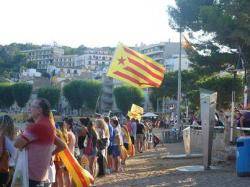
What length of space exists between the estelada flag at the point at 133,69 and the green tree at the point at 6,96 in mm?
110588

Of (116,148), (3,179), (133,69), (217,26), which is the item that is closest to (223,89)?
(217,26)

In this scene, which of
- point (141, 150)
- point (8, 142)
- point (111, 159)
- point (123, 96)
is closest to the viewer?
point (8, 142)

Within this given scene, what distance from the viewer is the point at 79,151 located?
13352mm

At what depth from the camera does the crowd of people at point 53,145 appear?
20.4 ft

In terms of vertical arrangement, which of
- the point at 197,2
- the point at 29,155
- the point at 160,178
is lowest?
the point at 160,178

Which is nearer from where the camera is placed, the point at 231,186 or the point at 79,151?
the point at 231,186

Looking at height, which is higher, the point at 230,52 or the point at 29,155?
the point at 230,52

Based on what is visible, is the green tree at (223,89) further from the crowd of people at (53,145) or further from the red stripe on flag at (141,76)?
the crowd of people at (53,145)

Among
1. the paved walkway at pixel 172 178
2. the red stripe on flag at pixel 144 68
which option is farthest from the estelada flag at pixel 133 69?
the paved walkway at pixel 172 178

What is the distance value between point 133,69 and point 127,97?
89.1 meters

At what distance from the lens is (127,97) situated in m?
109

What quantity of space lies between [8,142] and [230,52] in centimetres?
1946

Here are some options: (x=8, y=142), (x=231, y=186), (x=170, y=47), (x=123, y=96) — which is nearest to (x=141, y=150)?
(x=231, y=186)

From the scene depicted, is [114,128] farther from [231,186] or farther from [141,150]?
[141,150]
